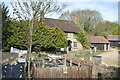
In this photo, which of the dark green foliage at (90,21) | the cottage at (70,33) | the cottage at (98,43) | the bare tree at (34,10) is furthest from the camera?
the dark green foliage at (90,21)

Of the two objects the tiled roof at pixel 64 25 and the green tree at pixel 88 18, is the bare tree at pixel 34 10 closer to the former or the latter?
the tiled roof at pixel 64 25

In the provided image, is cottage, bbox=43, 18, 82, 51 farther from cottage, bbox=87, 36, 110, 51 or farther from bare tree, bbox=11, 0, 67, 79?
bare tree, bbox=11, 0, 67, 79

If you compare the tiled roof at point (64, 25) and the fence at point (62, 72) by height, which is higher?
the tiled roof at point (64, 25)

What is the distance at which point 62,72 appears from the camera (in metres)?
7.62

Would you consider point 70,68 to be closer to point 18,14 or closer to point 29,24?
point 29,24

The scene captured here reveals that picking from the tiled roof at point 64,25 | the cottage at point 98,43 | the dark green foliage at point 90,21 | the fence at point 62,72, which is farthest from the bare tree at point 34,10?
the dark green foliage at point 90,21

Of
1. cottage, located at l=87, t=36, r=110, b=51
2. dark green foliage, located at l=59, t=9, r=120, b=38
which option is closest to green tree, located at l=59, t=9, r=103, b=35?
dark green foliage, located at l=59, t=9, r=120, b=38

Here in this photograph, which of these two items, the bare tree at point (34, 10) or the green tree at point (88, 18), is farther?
the green tree at point (88, 18)

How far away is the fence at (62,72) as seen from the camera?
285 inches

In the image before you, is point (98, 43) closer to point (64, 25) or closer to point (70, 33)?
point (70, 33)

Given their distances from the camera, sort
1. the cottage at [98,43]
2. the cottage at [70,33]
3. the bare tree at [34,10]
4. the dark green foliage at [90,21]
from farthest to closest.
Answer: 1. the dark green foliage at [90,21]
2. the cottage at [98,43]
3. the cottage at [70,33]
4. the bare tree at [34,10]

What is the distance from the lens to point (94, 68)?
9008 millimetres

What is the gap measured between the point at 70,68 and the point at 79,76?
0.76 m

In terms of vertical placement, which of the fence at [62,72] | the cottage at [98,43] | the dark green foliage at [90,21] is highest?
the dark green foliage at [90,21]
